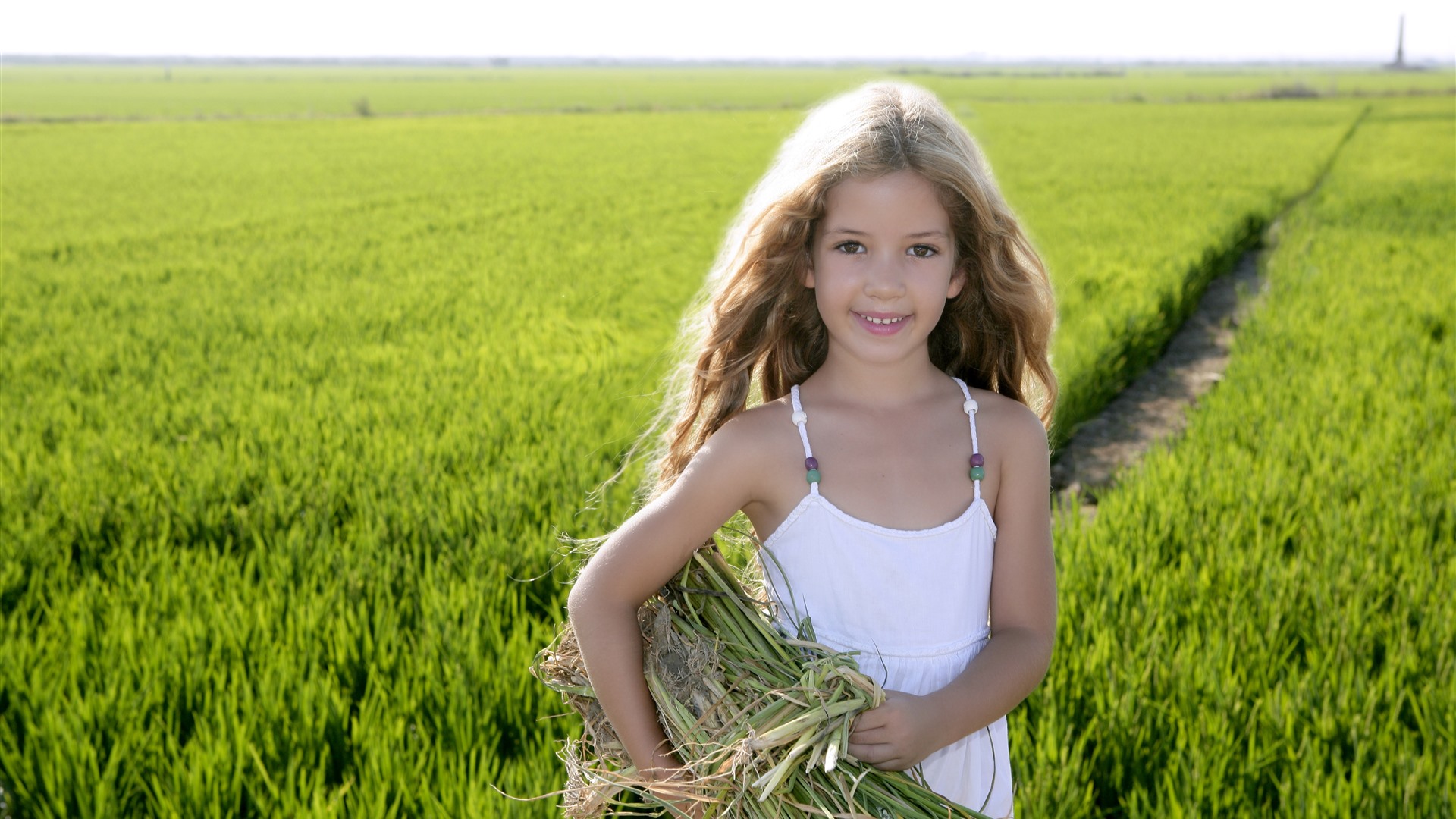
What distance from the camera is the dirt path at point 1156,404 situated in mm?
4594

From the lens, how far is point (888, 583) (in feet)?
4.30

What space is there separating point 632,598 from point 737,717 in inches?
7.5

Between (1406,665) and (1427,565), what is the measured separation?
657mm

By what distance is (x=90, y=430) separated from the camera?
4.29 meters

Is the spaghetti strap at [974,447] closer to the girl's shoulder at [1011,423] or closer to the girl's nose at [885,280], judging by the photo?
the girl's shoulder at [1011,423]

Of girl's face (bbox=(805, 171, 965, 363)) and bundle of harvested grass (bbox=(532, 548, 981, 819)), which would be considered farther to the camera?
girl's face (bbox=(805, 171, 965, 363))

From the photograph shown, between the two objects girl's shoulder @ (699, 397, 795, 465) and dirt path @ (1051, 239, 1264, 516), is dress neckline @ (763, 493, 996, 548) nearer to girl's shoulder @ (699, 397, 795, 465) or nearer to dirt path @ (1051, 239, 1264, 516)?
girl's shoulder @ (699, 397, 795, 465)

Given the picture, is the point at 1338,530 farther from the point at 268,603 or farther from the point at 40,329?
the point at 40,329

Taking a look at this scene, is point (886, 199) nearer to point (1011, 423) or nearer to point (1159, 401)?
point (1011, 423)

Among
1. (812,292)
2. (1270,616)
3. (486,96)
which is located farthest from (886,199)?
(486,96)

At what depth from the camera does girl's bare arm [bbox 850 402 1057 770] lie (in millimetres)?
1207

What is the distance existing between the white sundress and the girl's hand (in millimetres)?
138

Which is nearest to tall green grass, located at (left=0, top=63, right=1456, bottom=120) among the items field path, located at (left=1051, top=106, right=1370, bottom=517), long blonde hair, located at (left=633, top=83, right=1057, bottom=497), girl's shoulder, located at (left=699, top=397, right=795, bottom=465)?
field path, located at (left=1051, top=106, right=1370, bottom=517)

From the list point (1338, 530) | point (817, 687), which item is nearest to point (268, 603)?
point (817, 687)
